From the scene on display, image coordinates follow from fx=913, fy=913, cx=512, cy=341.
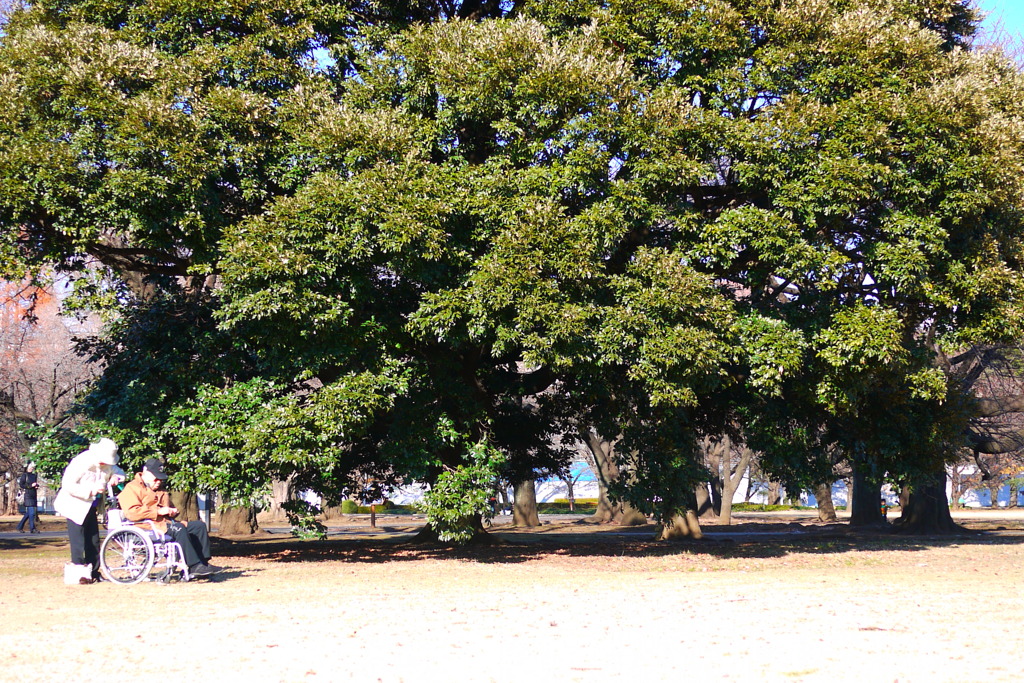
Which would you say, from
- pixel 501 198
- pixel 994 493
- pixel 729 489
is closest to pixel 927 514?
pixel 729 489

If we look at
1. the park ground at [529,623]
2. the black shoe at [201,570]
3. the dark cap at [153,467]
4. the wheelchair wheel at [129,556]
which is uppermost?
the dark cap at [153,467]

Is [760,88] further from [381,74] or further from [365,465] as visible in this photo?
[365,465]

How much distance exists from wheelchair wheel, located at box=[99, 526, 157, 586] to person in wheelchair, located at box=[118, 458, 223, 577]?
0.21m

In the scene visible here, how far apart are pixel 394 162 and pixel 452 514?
17.6 feet

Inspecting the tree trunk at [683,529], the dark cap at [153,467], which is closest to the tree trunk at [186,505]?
the tree trunk at [683,529]

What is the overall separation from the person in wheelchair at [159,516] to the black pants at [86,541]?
0.59 meters

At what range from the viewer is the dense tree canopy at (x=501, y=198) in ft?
41.8

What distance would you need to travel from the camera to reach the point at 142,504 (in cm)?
1082

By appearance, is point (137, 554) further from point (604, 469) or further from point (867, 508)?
point (867, 508)

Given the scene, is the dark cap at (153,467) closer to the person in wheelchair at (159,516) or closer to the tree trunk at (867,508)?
the person in wheelchair at (159,516)

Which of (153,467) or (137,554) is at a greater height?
(153,467)

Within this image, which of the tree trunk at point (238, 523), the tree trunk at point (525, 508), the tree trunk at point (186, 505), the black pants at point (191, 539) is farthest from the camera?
the tree trunk at point (525, 508)

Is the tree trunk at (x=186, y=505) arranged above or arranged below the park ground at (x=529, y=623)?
above

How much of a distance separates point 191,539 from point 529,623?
4994 millimetres
